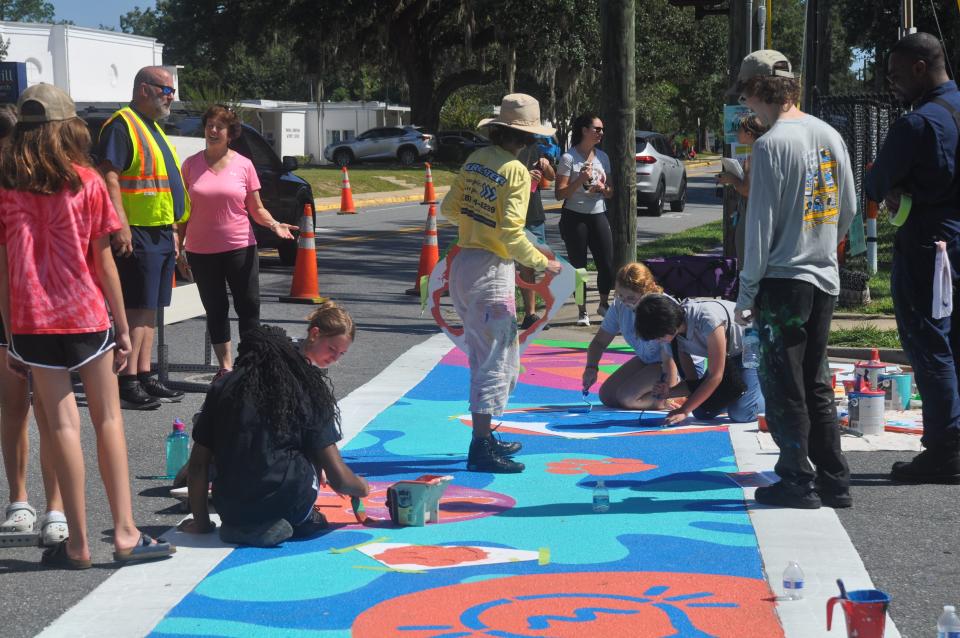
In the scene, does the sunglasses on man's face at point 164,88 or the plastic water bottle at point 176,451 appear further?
the sunglasses on man's face at point 164,88

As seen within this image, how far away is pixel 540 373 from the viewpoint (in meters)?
9.99

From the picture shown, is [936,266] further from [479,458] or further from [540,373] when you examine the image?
[540,373]

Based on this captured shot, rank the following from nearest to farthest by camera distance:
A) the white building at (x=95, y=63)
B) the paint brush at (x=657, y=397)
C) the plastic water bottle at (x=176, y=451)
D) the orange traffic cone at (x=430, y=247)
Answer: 1. the plastic water bottle at (x=176, y=451)
2. the paint brush at (x=657, y=397)
3. the orange traffic cone at (x=430, y=247)
4. the white building at (x=95, y=63)

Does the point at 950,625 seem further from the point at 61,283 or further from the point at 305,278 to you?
the point at 305,278

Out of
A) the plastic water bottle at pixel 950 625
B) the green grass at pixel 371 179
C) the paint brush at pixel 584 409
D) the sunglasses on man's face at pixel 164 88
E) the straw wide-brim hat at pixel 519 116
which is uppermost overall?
the sunglasses on man's face at pixel 164 88

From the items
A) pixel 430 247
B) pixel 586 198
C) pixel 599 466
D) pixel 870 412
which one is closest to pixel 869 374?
pixel 870 412

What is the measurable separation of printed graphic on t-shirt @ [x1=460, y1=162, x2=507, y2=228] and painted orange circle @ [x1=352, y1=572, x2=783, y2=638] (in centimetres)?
229

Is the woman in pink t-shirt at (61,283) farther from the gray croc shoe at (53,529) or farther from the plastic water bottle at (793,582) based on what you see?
the plastic water bottle at (793,582)

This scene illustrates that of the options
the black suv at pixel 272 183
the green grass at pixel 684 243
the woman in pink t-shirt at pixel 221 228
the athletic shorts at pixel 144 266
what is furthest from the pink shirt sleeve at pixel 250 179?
the green grass at pixel 684 243

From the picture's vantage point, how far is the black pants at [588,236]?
11859 mm

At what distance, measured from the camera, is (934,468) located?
6.42 m

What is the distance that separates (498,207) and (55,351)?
8.38 feet

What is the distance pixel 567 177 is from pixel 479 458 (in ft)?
16.9

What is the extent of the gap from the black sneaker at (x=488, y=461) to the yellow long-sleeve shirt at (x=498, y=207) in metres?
0.99
